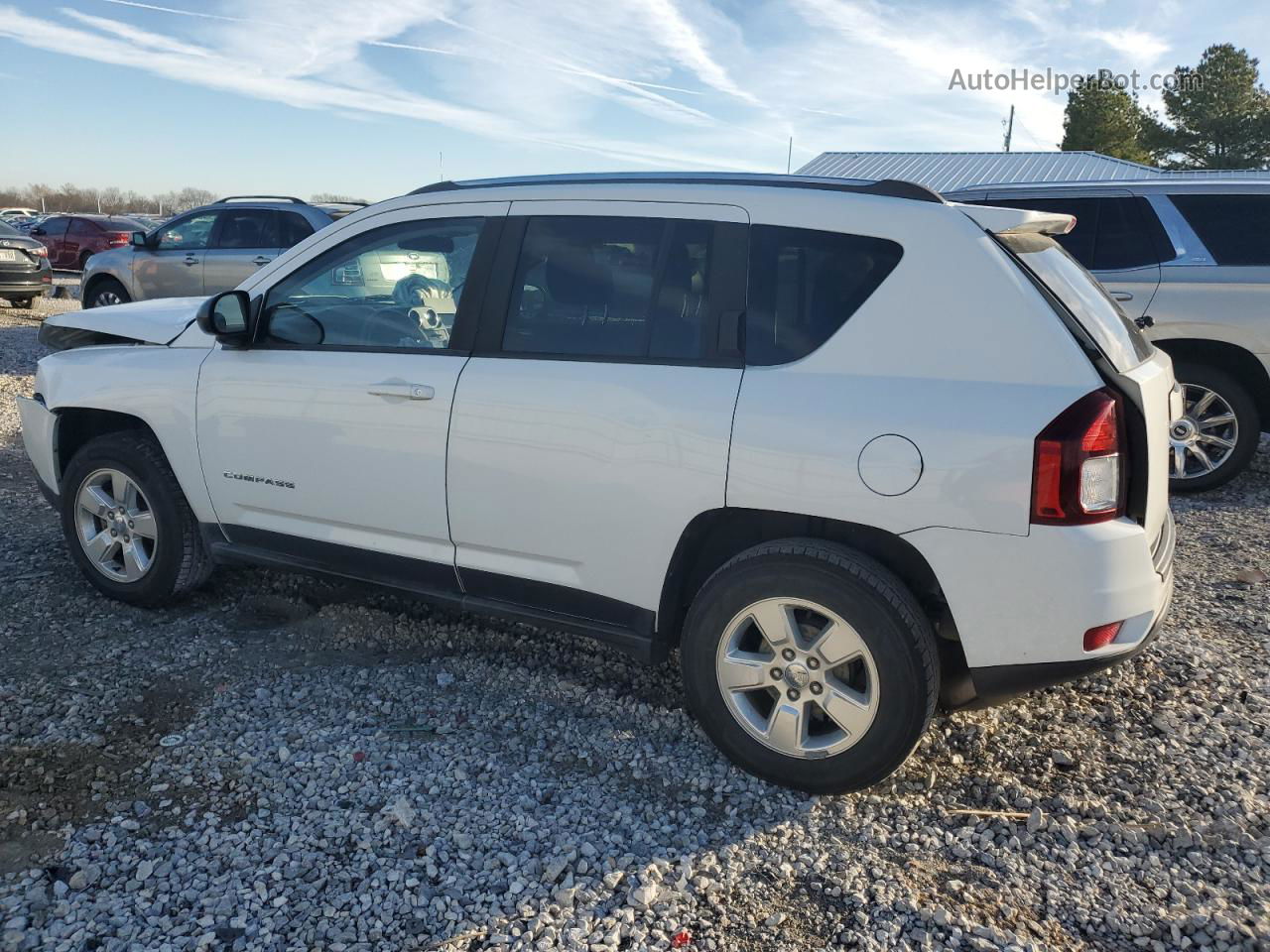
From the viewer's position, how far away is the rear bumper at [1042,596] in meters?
2.73

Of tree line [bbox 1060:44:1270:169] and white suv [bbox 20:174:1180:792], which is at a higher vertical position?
tree line [bbox 1060:44:1270:169]

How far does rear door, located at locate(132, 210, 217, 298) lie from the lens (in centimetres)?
1189

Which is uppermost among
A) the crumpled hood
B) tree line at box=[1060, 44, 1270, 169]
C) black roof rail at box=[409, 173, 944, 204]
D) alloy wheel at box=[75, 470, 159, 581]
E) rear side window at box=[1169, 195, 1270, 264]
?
tree line at box=[1060, 44, 1270, 169]

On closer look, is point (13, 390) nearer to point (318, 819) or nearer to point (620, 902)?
point (318, 819)

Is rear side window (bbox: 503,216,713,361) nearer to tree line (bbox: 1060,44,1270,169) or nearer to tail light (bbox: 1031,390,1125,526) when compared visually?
tail light (bbox: 1031,390,1125,526)

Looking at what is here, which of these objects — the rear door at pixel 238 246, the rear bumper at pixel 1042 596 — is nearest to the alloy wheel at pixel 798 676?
the rear bumper at pixel 1042 596

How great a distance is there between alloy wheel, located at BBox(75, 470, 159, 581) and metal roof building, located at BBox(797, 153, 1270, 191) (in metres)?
23.1

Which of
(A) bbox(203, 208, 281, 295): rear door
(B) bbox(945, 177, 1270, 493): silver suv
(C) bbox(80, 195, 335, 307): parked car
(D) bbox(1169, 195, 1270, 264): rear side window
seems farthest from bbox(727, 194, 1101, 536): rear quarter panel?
(A) bbox(203, 208, 281, 295): rear door

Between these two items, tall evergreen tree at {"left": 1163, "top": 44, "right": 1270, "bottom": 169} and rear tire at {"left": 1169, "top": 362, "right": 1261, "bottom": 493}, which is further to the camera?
tall evergreen tree at {"left": 1163, "top": 44, "right": 1270, "bottom": 169}

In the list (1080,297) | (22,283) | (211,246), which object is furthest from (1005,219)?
(22,283)

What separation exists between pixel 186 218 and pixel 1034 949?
12.3 meters

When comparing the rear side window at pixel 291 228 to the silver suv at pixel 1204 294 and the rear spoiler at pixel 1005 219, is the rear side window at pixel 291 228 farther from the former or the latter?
the rear spoiler at pixel 1005 219

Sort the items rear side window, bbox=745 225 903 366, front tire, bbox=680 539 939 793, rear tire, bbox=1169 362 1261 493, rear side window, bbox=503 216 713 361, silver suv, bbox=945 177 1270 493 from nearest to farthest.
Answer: front tire, bbox=680 539 939 793
rear side window, bbox=745 225 903 366
rear side window, bbox=503 216 713 361
silver suv, bbox=945 177 1270 493
rear tire, bbox=1169 362 1261 493

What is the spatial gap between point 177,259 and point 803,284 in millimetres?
A: 10989
